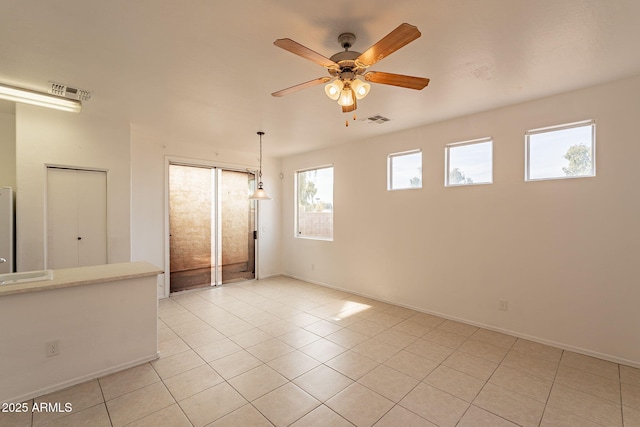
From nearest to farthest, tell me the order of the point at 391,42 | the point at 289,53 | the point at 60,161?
1. the point at 391,42
2. the point at 289,53
3. the point at 60,161

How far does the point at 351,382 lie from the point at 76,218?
4.17m

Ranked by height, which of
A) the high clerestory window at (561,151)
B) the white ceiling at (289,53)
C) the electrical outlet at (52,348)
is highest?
the white ceiling at (289,53)

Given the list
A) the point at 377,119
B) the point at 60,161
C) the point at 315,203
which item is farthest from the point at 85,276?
the point at 315,203

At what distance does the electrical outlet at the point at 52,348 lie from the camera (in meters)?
2.39

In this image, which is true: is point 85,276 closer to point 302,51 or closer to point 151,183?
point 151,183

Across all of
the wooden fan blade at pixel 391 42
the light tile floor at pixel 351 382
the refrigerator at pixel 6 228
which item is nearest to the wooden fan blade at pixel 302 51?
the wooden fan blade at pixel 391 42

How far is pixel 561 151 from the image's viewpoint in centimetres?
321

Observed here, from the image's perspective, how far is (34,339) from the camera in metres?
2.34

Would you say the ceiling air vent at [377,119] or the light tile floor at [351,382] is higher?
the ceiling air vent at [377,119]

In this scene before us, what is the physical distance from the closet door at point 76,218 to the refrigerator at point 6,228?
1.29 ft

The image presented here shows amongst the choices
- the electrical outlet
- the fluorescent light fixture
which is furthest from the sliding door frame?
the electrical outlet

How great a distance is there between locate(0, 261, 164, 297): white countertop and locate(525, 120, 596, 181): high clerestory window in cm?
453

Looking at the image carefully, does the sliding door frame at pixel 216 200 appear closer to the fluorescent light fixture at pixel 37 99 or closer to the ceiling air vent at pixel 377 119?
the fluorescent light fixture at pixel 37 99

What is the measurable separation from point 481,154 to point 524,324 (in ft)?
7.28
